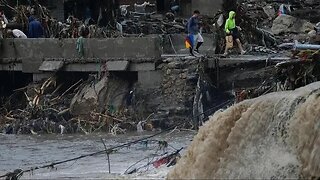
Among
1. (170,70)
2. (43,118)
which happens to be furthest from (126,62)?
(43,118)

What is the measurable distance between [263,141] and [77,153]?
8.43 meters

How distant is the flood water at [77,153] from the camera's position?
55.7 feet

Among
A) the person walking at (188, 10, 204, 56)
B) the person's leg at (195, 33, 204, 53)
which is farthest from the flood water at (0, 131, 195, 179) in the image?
the person's leg at (195, 33, 204, 53)

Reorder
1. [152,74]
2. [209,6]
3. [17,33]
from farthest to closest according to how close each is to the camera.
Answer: [209,6] < [17,33] < [152,74]

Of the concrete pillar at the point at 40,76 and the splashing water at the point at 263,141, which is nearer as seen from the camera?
the splashing water at the point at 263,141

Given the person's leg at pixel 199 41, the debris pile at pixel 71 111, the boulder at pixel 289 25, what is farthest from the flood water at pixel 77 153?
the boulder at pixel 289 25

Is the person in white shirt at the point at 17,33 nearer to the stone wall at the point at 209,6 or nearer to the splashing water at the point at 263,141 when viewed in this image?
the stone wall at the point at 209,6

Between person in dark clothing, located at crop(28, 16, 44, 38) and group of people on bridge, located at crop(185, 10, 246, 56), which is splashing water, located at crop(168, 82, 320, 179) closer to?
group of people on bridge, located at crop(185, 10, 246, 56)

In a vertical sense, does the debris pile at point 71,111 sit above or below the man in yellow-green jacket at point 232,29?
below

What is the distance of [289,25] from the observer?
112ft

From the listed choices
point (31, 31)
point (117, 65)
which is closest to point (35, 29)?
point (31, 31)

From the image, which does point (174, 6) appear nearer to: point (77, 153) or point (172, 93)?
point (172, 93)

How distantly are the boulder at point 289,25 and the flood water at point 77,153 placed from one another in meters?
12.3

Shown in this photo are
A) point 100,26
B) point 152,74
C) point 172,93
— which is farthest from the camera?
point 100,26
